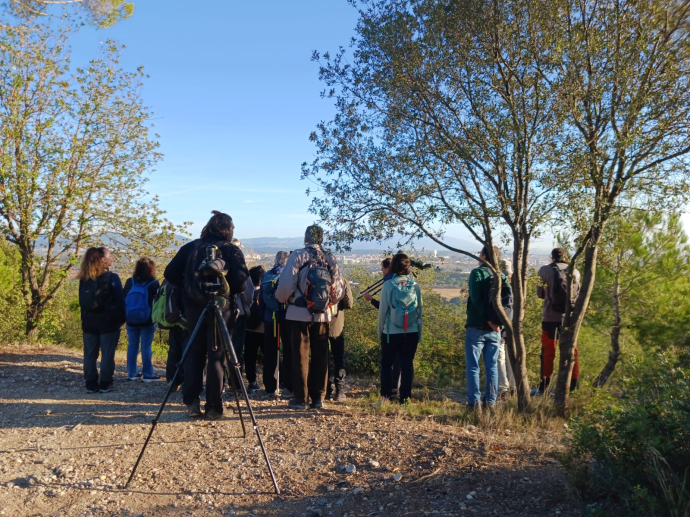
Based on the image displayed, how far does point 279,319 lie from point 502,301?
9.47ft

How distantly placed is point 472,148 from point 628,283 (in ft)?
28.0

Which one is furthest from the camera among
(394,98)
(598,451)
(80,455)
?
(394,98)

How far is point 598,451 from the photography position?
3.57 meters

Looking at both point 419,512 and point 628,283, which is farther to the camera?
point 628,283

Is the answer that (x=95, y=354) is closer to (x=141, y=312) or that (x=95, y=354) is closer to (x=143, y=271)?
(x=141, y=312)

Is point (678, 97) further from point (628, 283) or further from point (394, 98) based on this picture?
point (628, 283)

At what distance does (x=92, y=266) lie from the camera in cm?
702

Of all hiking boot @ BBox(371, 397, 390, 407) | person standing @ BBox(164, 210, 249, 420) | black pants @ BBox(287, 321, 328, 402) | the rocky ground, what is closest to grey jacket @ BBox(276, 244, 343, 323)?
black pants @ BBox(287, 321, 328, 402)

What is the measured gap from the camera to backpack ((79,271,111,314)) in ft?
22.7

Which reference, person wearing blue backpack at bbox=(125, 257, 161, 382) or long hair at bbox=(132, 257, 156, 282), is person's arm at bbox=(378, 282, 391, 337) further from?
long hair at bbox=(132, 257, 156, 282)

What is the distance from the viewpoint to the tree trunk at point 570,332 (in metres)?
5.84

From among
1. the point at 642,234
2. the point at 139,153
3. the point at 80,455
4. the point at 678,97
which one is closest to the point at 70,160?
the point at 139,153

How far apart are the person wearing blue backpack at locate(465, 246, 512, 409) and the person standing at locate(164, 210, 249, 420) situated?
2.75 meters

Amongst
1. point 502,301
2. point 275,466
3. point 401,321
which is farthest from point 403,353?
point 275,466
